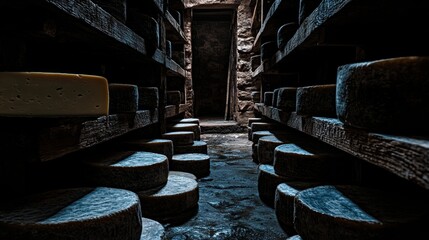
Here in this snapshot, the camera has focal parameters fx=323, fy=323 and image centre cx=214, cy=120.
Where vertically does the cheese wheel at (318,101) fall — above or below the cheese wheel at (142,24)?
below

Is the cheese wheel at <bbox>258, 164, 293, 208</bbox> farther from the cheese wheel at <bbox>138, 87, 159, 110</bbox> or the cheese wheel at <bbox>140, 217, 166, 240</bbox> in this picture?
the cheese wheel at <bbox>138, 87, 159, 110</bbox>

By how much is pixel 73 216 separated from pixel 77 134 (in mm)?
440

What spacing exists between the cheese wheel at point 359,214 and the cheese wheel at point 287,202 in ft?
1.28

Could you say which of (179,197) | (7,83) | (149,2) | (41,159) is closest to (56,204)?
(41,159)

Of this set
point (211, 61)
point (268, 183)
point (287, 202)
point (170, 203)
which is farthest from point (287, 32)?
point (211, 61)

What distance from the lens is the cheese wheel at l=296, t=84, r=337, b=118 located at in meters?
1.90

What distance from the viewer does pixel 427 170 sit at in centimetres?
81

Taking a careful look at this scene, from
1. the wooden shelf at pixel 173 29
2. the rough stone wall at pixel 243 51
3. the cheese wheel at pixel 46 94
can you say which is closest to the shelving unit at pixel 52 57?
the cheese wheel at pixel 46 94

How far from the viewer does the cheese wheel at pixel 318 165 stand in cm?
212

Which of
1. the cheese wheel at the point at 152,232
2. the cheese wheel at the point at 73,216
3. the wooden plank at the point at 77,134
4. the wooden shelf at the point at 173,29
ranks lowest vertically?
the cheese wheel at the point at 152,232

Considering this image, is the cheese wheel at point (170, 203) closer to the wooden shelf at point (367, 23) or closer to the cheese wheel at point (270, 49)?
the wooden shelf at point (367, 23)

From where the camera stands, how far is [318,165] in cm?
214

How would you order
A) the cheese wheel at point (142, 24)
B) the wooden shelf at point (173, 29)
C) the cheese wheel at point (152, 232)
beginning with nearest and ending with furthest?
the cheese wheel at point (152, 232), the cheese wheel at point (142, 24), the wooden shelf at point (173, 29)

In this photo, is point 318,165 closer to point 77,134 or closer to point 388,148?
point 388,148
